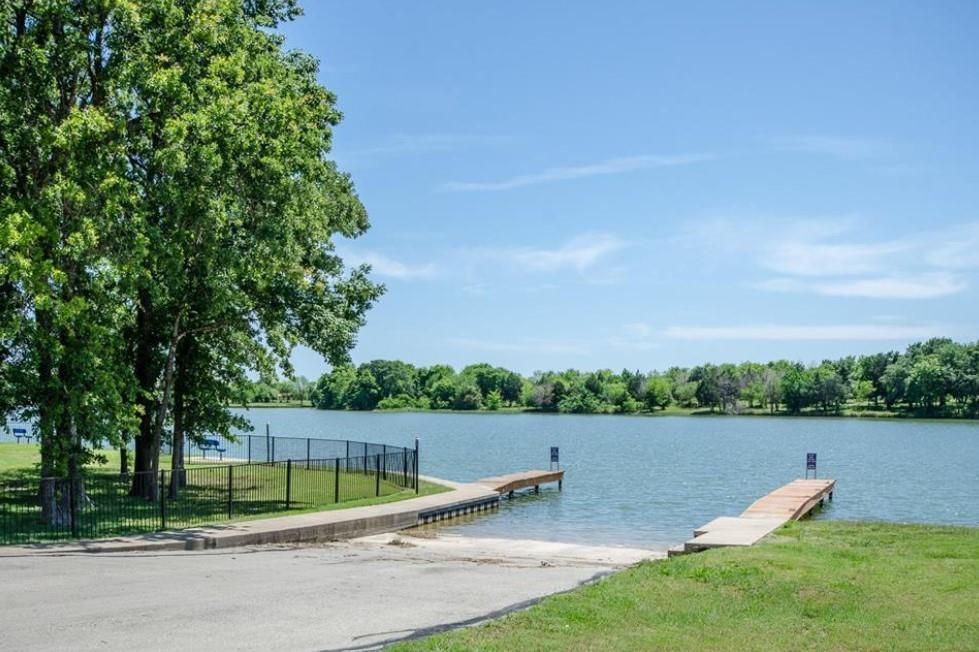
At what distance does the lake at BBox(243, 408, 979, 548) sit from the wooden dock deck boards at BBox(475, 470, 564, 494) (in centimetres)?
66

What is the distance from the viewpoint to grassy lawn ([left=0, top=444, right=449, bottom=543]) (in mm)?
22828

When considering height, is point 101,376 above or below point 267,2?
below

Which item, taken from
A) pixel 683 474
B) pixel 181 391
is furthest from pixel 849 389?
pixel 181 391

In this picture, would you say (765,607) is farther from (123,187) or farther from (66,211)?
(66,211)

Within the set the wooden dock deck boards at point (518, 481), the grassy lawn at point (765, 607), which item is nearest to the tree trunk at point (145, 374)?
the wooden dock deck boards at point (518, 481)

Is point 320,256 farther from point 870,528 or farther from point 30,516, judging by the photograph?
point 870,528

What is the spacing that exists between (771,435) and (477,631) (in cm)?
10742

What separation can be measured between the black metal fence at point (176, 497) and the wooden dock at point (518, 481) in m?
4.38

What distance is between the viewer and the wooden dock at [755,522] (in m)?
18.9

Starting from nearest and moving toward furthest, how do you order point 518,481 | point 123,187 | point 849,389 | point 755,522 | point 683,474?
point 123,187 → point 755,522 → point 518,481 → point 683,474 → point 849,389

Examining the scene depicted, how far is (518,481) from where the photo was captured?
1673 inches

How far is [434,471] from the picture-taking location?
189ft

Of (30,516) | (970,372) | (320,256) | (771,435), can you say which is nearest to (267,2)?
(320,256)

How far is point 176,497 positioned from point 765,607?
2112 centimetres
